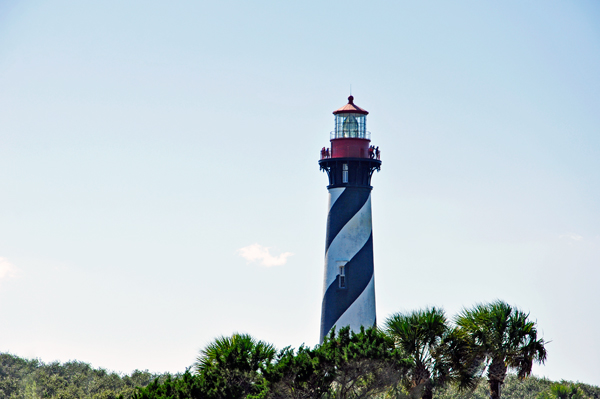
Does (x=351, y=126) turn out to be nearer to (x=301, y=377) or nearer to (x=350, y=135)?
(x=350, y=135)

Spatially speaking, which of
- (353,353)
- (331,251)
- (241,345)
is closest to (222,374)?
(241,345)

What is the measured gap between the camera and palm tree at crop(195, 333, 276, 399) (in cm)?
2892

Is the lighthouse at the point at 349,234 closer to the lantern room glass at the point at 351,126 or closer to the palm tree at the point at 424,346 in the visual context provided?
the lantern room glass at the point at 351,126

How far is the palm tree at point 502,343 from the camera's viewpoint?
28703 millimetres

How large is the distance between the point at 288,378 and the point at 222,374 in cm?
245

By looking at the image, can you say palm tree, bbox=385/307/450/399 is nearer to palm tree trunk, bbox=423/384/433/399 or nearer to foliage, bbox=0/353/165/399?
palm tree trunk, bbox=423/384/433/399

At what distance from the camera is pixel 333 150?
41719mm

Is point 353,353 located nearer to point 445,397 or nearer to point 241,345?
point 241,345

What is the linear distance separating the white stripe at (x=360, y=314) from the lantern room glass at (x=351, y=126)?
716cm

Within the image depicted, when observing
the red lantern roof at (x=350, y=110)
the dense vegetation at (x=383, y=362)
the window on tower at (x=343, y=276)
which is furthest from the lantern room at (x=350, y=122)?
the dense vegetation at (x=383, y=362)

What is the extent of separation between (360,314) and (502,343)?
11605 millimetres

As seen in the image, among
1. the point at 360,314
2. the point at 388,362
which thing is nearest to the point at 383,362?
A: the point at 388,362

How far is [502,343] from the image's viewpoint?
2875 centimetres

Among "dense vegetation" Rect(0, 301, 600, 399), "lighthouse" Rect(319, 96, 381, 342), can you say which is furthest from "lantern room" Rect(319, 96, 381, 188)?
"dense vegetation" Rect(0, 301, 600, 399)
